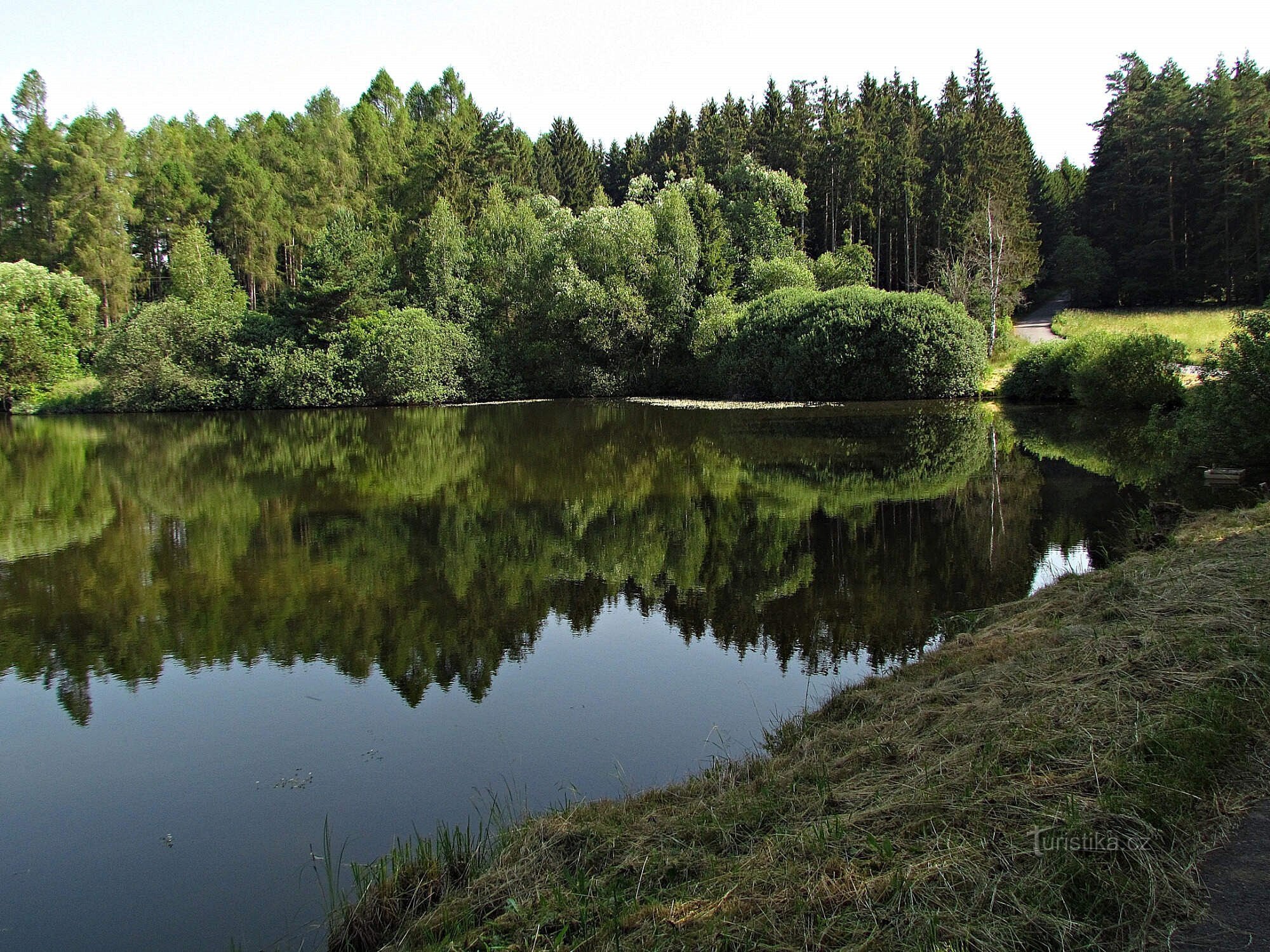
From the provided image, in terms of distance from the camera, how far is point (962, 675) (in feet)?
20.8

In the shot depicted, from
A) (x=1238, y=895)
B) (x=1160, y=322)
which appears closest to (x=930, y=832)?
(x=1238, y=895)

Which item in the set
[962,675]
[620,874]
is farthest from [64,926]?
[962,675]

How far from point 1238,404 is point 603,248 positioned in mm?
33740

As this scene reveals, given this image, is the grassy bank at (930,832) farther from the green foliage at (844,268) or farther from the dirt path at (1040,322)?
the green foliage at (844,268)

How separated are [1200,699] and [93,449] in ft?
101

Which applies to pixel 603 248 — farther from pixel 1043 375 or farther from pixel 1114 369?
pixel 1114 369

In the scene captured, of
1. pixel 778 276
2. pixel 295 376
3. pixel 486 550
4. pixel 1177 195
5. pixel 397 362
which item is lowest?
pixel 486 550

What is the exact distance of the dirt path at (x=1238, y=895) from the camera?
9.75ft

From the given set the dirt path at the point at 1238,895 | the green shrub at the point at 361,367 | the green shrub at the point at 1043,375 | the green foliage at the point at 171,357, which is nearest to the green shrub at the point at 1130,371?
the green shrub at the point at 1043,375

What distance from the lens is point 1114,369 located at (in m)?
27.4

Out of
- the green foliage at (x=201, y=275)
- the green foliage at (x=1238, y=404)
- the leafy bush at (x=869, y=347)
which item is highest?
the green foliage at (x=201, y=275)

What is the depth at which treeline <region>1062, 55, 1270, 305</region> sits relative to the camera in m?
49.2

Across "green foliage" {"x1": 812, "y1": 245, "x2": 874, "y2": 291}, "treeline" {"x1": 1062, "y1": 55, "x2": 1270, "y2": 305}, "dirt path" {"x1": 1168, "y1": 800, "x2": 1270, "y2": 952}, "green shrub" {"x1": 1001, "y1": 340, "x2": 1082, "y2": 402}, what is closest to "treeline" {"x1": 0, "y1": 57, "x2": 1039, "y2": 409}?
"green foliage" {"x1": 812, "y1": 245, "x2": 874, "y2": 291}

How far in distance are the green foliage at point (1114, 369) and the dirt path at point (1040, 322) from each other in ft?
36.1
